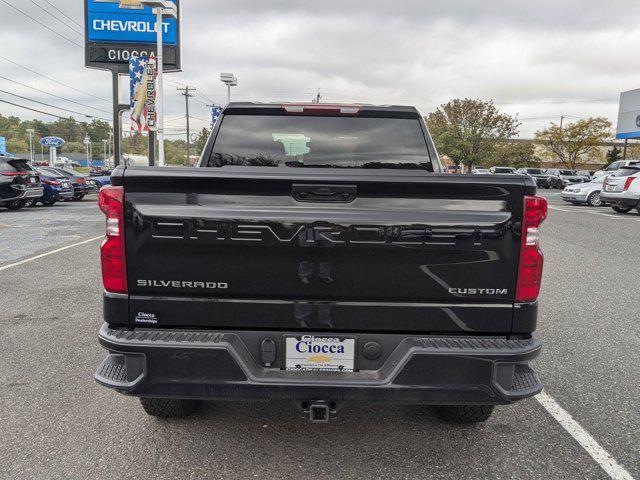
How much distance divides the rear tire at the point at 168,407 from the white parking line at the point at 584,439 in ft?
7.88

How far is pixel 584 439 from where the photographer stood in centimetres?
316

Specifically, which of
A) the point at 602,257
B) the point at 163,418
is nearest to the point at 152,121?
the point at 602,257

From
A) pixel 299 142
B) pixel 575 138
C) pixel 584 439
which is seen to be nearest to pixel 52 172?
pixel 299 142

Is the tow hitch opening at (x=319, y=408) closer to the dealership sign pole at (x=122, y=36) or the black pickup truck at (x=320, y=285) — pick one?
the black pickup truck at (x=320, y=285)

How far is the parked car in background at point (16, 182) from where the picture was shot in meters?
16.4

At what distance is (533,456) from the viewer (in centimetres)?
296

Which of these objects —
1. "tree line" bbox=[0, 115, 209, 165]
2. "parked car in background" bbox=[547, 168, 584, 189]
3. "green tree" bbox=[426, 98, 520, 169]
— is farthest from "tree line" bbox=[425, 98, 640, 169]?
"tree line" bbox=[0, 115, 209, 165]

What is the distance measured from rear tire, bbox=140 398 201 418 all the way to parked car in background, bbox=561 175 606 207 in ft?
79.5

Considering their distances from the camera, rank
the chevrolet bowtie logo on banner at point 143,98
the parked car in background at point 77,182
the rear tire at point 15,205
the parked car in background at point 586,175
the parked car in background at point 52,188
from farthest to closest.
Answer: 1. the parked car in background at point 586,175
2. the parked car in background at point 77,182
3. the parked car in background at point 52,188
4. the rear tire at point 15,205
5. the chevrolet bowtie logo on banner at point 143,98

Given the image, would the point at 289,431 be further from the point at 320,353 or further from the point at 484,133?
the point at 484,133

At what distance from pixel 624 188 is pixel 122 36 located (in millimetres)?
21222

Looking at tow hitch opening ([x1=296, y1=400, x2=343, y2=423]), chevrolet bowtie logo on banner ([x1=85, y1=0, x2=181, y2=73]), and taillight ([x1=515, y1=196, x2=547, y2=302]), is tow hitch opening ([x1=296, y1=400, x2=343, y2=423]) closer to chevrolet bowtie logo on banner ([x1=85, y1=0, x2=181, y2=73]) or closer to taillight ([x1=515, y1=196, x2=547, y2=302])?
taillight ([x1=515, y1=196, x2=547, y2=302])

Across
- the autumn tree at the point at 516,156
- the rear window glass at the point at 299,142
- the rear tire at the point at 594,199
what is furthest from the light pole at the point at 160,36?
the autumn tree at the point at 516,156

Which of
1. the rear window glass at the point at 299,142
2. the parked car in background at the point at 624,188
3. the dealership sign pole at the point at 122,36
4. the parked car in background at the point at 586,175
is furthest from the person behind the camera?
the parked car in background at the point at 586,175
